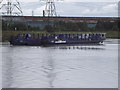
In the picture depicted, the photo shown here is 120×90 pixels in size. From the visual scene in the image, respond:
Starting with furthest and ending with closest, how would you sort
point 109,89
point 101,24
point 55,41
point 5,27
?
1. point 101,24
2. point 5,27
3. point 55,41
4. point 109,89

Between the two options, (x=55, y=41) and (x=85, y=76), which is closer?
(x=85, y=76)

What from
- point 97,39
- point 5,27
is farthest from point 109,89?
point 5,27

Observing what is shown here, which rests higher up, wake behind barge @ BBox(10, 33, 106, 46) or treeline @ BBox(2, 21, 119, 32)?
treeline @ BBox(2, 21, 119, 32)

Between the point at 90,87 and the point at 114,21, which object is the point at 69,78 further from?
the point at 114,21

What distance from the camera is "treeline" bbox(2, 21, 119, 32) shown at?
84312 millimetres

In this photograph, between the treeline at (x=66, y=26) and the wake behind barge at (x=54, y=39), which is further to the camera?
the treeline at (x=66, y=26)

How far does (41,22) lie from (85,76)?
8400cm

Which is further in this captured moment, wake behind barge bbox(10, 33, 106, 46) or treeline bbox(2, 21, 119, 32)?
treeline bbox(2, 21, 119, 32)

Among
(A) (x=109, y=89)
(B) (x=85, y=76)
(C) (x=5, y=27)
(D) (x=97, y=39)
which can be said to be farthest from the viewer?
(C) (x=5, y=27)

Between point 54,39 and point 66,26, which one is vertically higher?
point 66,26

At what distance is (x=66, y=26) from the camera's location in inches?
3661

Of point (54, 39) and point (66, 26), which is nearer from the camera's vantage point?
point (54, 39)

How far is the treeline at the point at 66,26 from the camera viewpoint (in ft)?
277

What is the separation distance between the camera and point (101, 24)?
97.6 m
